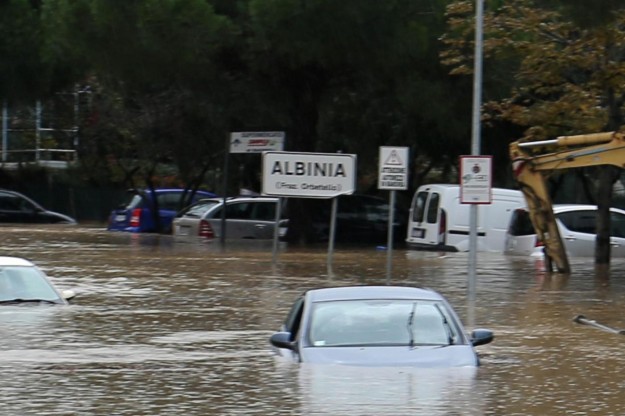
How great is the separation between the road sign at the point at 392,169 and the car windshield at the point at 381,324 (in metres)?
9.40

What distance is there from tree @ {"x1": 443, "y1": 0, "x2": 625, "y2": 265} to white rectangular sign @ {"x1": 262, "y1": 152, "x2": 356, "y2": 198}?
11.4 ft

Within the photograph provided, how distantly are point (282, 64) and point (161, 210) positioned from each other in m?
13.1

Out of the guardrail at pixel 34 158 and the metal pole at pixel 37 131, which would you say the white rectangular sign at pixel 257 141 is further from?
the guardrail at pixel 34 158

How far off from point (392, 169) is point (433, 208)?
979cm

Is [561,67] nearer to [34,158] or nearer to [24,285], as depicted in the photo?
[24,285]

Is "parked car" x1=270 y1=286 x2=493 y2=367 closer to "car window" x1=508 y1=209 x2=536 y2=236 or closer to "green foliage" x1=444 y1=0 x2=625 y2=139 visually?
"green foliage" x1=444 y1=0 x2=625 y2=139

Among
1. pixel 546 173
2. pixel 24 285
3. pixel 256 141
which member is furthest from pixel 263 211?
pixel 24 285

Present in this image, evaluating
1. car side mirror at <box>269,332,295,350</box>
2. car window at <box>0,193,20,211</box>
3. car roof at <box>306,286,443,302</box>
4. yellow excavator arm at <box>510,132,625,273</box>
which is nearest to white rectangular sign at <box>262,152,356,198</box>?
yellow excavator arm at <box>510,132,625,273</box>

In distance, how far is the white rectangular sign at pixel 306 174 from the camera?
24891 mm

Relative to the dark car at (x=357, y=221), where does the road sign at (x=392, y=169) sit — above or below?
above

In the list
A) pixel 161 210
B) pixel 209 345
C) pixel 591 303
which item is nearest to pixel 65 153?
pixel 161 210

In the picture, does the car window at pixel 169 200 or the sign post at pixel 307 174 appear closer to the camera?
the sign post at pixel 307 174

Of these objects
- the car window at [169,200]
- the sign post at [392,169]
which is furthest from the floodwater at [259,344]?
the car window at [169,200]

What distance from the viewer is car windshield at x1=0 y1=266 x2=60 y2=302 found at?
16328mm
